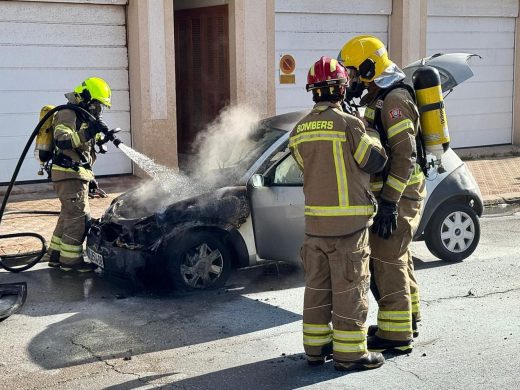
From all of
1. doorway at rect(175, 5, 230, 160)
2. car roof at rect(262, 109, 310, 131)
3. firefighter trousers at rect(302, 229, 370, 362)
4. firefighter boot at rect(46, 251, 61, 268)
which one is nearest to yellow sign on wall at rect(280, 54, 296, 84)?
doorway at rect(175, 5, 230, 160)

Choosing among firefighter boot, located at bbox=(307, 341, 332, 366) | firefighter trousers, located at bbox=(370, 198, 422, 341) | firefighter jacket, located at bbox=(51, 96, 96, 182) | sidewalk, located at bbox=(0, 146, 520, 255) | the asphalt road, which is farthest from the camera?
sidewalk, located at bbox=(0, 146, 520, 255)

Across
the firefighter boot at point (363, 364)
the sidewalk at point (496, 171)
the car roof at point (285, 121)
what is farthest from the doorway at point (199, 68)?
the firefighter boot at point (363, 364)

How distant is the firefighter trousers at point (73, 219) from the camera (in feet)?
28.5

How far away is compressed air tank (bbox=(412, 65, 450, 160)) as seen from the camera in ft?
20.3

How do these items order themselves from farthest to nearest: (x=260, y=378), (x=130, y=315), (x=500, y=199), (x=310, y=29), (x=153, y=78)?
(x=310, y=29)
(x=153, y=78)
(x=500, y=199)
(x=130, y=315)
(x=260, y=378)

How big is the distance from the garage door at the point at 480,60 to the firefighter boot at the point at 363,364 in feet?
38.6

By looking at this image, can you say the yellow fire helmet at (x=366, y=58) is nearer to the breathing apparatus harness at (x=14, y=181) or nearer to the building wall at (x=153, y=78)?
the breathing apparatus harness at (x=14, y=181)

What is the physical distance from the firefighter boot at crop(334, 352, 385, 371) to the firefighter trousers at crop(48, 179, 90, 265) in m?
3.76

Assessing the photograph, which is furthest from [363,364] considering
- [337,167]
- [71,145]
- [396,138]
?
[71,145]

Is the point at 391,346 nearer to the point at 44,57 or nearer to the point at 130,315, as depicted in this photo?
the point at 130,315

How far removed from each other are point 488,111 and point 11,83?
30.8 ft

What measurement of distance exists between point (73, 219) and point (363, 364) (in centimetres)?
398

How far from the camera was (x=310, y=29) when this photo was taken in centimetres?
1533

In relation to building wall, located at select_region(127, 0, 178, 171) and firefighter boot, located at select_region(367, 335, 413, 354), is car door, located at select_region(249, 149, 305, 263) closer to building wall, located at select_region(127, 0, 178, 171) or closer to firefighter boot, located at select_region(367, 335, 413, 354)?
firefighter boot, located at select_region(367, 335, 413, 354)
